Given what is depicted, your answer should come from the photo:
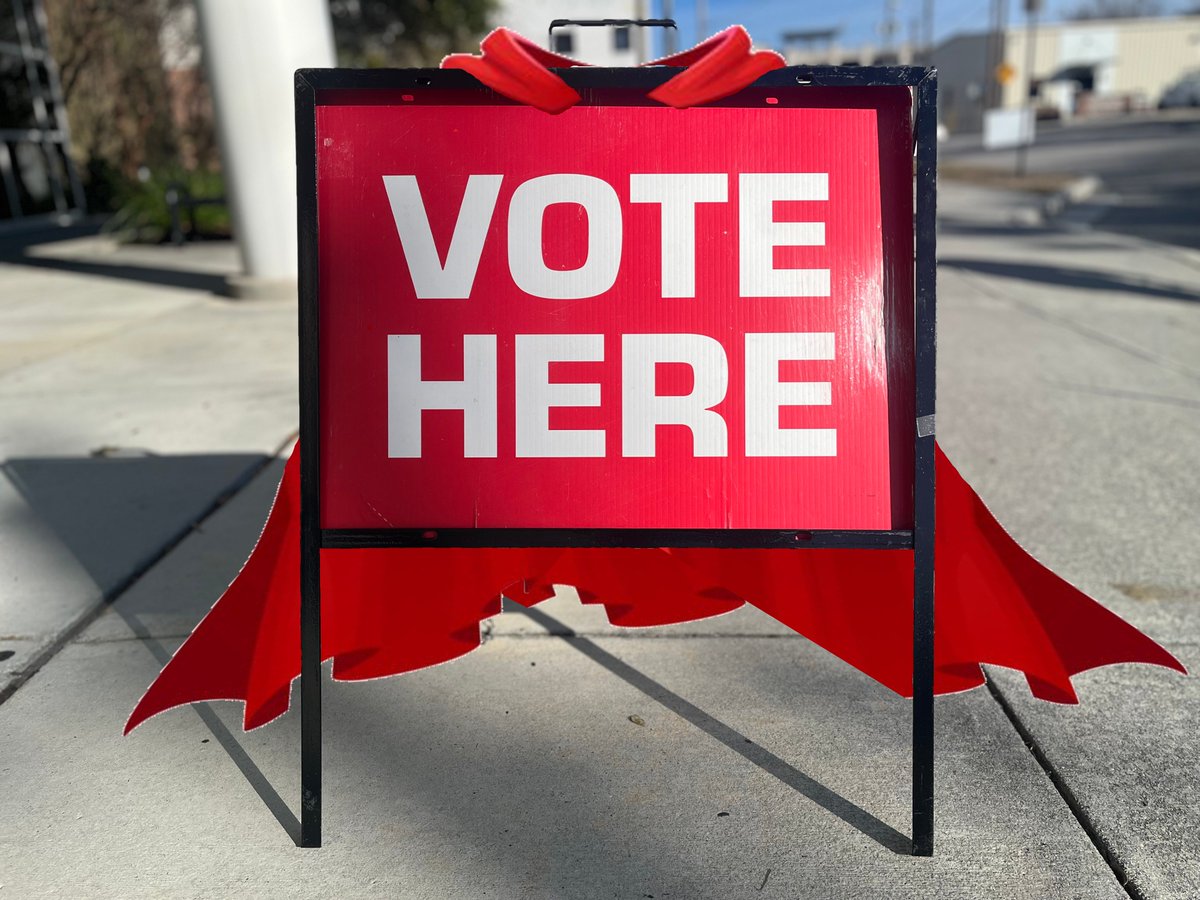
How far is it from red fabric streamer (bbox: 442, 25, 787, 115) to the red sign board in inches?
3.0

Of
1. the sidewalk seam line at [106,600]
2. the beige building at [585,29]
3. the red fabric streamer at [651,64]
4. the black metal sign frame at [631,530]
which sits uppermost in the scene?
the beige building at [585,29]

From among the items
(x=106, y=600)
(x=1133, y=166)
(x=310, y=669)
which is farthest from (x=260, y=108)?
(x=1133, y=166)

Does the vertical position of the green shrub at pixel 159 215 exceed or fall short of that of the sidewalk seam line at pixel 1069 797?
it exceeds it

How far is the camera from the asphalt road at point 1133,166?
18.1 meters

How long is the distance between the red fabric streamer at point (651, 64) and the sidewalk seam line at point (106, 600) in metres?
2.04

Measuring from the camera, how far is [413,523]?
2336mm

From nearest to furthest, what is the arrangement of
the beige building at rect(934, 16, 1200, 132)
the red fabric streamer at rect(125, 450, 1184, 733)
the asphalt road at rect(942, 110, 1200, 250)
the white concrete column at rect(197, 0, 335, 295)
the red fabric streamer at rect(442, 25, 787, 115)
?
the red fabric streamer at rect(442, 25, 787, 115), the red fabric streamer at rect(125, 450, 1184, 733), the white concrete column at rect(197, 0, 335, 295), the asphalt road at rect(942, 110, 1200, 250), the beige building at rect(934, 16, 1200, 132)

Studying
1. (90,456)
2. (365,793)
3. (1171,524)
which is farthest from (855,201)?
(90,456)

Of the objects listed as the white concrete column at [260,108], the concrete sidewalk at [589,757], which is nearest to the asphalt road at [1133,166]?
the white concrete column at [260,108]

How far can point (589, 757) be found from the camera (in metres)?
2.63

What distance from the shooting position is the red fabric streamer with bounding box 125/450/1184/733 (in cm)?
255

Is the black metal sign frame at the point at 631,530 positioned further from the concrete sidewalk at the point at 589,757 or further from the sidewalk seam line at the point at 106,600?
the sidewalk seam line at the point at 106,600

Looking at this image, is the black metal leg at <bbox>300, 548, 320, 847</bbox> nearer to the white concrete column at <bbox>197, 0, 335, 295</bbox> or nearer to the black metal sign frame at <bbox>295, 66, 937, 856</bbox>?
the black metal sign frame at <bbox>295, 66, 937, 856</bbox>

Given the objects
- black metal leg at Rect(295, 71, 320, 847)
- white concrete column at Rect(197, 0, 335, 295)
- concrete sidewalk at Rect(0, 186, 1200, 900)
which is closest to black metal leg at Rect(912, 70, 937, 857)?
concrete sidewalk at Rect(0, 186, 1200, 900)
